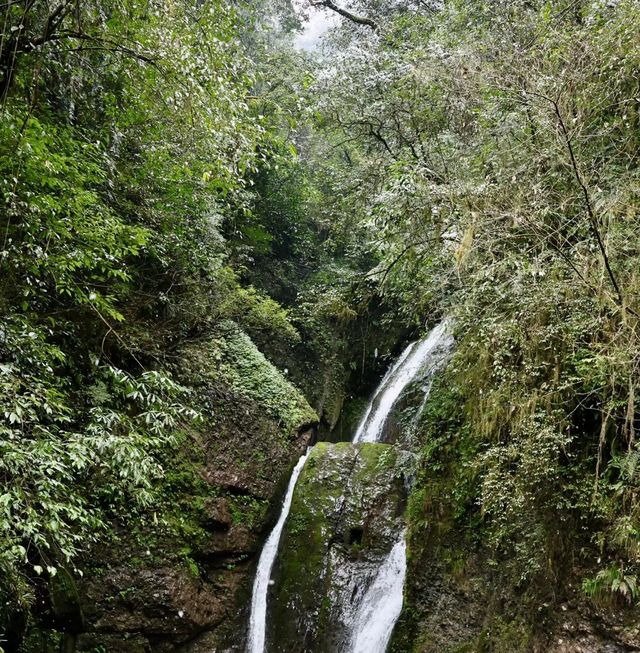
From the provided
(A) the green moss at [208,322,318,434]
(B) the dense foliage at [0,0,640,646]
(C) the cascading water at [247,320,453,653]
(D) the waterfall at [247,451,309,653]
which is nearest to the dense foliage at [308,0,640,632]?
(B) the dense foliage at [0,0,640,646]

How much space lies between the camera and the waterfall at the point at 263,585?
7.45 meters

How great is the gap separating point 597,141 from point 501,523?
408 cm

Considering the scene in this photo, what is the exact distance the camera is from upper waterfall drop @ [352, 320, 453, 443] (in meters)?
10.1

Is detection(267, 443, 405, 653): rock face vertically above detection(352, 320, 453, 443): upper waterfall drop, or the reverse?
detection(352, 320, 453, 443): upper waterfall drop

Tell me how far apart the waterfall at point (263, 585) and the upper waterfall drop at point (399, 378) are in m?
2.42

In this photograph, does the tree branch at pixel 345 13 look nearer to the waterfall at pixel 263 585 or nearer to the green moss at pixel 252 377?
the green moss at pixel 252 377

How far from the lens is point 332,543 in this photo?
7750mm

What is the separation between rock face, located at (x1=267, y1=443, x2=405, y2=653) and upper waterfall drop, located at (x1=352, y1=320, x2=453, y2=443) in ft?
5.55

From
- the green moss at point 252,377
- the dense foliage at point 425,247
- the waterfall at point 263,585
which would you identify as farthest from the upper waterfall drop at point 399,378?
the dense foliage at point 425,247

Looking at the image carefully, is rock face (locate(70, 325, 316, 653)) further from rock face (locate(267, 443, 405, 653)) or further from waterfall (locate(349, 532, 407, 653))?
waterfall (locate(349, 532, 407, 653))

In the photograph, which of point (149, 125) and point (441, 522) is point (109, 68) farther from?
point (441, 522)

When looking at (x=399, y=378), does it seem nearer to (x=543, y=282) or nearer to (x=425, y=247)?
(x=425, y=247)

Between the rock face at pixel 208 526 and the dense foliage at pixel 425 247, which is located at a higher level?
the dense foliage at pixel 425 247

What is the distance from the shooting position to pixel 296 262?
14922 mm
